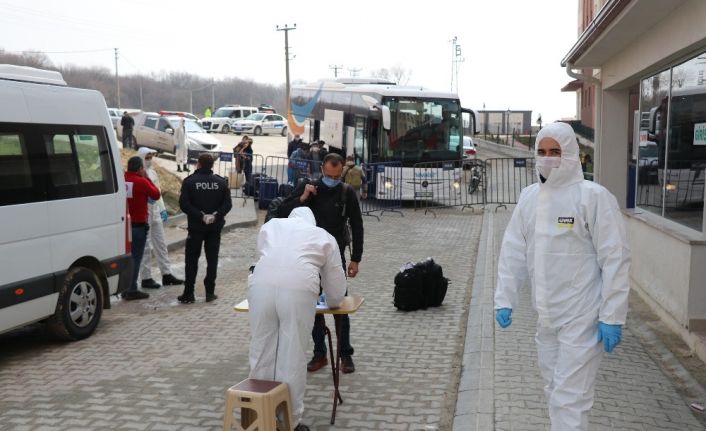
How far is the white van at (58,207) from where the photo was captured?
6.82 m

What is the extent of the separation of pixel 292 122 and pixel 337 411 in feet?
98.7

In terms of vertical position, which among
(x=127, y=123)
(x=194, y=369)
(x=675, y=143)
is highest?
(x=127, y=123)

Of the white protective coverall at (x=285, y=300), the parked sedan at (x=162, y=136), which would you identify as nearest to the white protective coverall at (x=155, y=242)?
the white protective coverall at (x=285, y=300)

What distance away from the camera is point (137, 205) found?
9992 mm

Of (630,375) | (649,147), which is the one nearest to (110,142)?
(630,375)

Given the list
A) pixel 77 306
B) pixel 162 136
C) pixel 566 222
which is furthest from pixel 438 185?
pixel 566 222

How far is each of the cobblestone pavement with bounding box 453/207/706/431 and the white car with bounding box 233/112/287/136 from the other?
49068 mm

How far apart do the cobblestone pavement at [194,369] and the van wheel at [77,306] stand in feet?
0.52

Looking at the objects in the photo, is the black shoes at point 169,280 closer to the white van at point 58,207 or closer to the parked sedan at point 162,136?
the white van at point 58,207

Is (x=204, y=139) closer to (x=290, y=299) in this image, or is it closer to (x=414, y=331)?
(x=414, y=331)

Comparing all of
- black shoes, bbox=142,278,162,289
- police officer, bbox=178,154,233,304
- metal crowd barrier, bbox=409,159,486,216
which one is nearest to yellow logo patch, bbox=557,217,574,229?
police officer, bbox=178,154,233,304

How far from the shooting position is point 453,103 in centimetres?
2255

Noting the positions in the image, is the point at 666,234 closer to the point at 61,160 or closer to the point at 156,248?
the point at 61,160

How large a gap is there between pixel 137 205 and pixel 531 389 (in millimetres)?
5998
